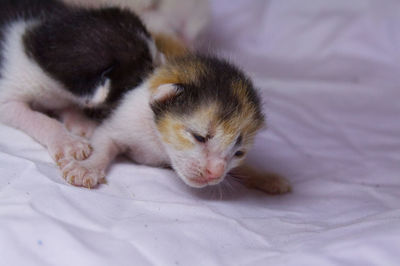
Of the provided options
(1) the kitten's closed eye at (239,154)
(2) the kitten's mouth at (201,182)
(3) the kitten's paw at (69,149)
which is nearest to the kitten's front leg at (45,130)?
(3) the kitten's paw at (69,149)

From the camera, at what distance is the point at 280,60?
342 cm

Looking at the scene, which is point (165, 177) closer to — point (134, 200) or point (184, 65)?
point (134, 200)

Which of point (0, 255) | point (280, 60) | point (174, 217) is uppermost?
point (280, 60)

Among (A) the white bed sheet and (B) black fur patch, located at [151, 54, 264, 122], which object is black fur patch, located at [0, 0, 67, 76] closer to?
(A) the white bed sheet

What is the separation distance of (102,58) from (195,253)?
868 millimetres

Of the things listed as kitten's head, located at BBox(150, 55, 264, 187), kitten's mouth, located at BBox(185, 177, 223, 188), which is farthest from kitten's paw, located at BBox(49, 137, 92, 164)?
kitten's mouth, located at BBox(185, 177, 223, 188)

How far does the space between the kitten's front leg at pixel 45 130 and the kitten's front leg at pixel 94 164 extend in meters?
0.04

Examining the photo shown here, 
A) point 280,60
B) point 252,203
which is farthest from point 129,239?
point 280,60

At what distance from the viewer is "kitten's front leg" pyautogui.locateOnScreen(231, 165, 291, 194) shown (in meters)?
1.98

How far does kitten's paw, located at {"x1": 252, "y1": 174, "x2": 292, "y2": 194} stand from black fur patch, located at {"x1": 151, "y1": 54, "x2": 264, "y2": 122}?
310mm

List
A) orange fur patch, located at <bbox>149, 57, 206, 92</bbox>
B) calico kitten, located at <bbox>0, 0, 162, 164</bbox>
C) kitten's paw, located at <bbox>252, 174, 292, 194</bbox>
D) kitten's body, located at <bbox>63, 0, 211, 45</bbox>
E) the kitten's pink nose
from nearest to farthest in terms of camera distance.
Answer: the kitten's pink nose → orange fur patch, located at <bbox>149, 57, 206, 92</bbox> → calico kitten, located at <bbox>0, 0, 162, 164</bbox> → kitten's paw, located at <bbox>252, 174, 292, 194</bbox> → kitten's body, located at <bbox>63, 0, 211, 45</bbox>

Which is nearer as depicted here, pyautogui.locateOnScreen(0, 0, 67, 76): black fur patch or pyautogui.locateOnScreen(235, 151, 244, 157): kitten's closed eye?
pyautogui.locateOnScreen(235, 151, 244, 157): kitten's closed eye

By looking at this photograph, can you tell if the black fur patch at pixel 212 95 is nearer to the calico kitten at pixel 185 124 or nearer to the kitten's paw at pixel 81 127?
the calico kitten at pixel 185 124

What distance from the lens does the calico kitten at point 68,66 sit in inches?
73.9
